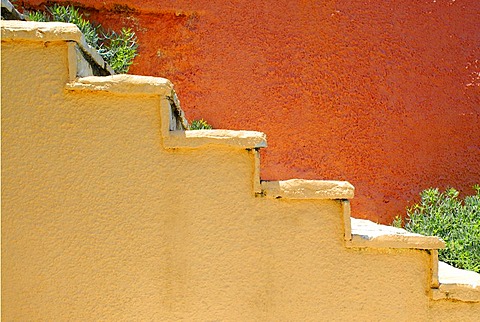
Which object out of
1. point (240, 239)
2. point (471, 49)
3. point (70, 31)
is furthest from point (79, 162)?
point (471, 49)

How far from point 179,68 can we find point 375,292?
3.11 meters

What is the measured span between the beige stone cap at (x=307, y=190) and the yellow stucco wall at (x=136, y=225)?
0.05 m

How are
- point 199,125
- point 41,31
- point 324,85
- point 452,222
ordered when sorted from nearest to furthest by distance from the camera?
point 41,31 → point 452,222 → point 199,125 → point 324,85

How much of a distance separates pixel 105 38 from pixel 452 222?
316 cm

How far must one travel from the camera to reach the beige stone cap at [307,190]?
8.59ft

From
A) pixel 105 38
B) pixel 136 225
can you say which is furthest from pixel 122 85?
pixel 105 38

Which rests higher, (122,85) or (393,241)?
(122,85)

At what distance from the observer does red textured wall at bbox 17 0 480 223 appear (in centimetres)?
Answer: 529

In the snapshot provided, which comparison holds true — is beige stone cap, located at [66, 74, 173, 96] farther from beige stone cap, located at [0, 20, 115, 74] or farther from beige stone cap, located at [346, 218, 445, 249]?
beige stone cap, located at [346, 218, 445, 249]

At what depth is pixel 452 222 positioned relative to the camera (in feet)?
16.1

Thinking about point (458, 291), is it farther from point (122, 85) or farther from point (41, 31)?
point (41, 31)

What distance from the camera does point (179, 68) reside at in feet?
17.4

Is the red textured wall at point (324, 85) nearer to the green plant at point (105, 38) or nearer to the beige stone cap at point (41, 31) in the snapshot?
the green plant at point (105, 38)

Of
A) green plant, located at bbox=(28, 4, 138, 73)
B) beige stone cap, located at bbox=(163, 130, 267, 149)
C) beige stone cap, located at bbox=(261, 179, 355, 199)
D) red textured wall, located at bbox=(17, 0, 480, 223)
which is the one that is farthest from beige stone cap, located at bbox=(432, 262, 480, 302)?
green plant, located at bbox=(28, 4, 138, 73)
